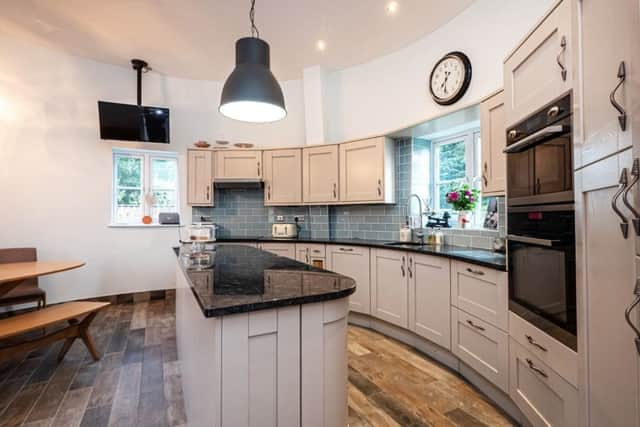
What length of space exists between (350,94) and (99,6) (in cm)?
282

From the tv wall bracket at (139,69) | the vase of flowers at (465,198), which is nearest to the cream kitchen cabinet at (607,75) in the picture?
the vase of flowers at (465,198)

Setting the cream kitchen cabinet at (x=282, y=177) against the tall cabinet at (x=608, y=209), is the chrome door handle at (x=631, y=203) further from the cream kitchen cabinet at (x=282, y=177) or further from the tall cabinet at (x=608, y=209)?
the cream kitchen cabinet at (x=282, y=177)

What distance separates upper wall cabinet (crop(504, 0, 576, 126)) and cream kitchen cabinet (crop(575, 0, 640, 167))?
0.06 m

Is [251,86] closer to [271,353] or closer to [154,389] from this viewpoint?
[271,353]

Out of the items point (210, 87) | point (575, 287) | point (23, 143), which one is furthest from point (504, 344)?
point (23, 143)

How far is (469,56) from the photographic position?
2822 millimetres

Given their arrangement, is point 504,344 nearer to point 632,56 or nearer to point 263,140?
point 632,56

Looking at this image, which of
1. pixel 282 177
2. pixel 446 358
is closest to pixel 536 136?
pixel 446 358

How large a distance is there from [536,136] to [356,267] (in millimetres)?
2219

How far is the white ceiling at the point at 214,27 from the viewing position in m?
2.84

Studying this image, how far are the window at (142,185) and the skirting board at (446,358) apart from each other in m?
3.19

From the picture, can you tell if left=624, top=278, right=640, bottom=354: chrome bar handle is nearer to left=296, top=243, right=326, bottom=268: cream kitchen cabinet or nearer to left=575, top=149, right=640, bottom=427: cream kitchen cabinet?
left=575, top=149, right=640, bottom=427: cream kitchen cabinet

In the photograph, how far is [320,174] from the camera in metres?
3.90

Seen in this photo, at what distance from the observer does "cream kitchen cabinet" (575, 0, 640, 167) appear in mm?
802
